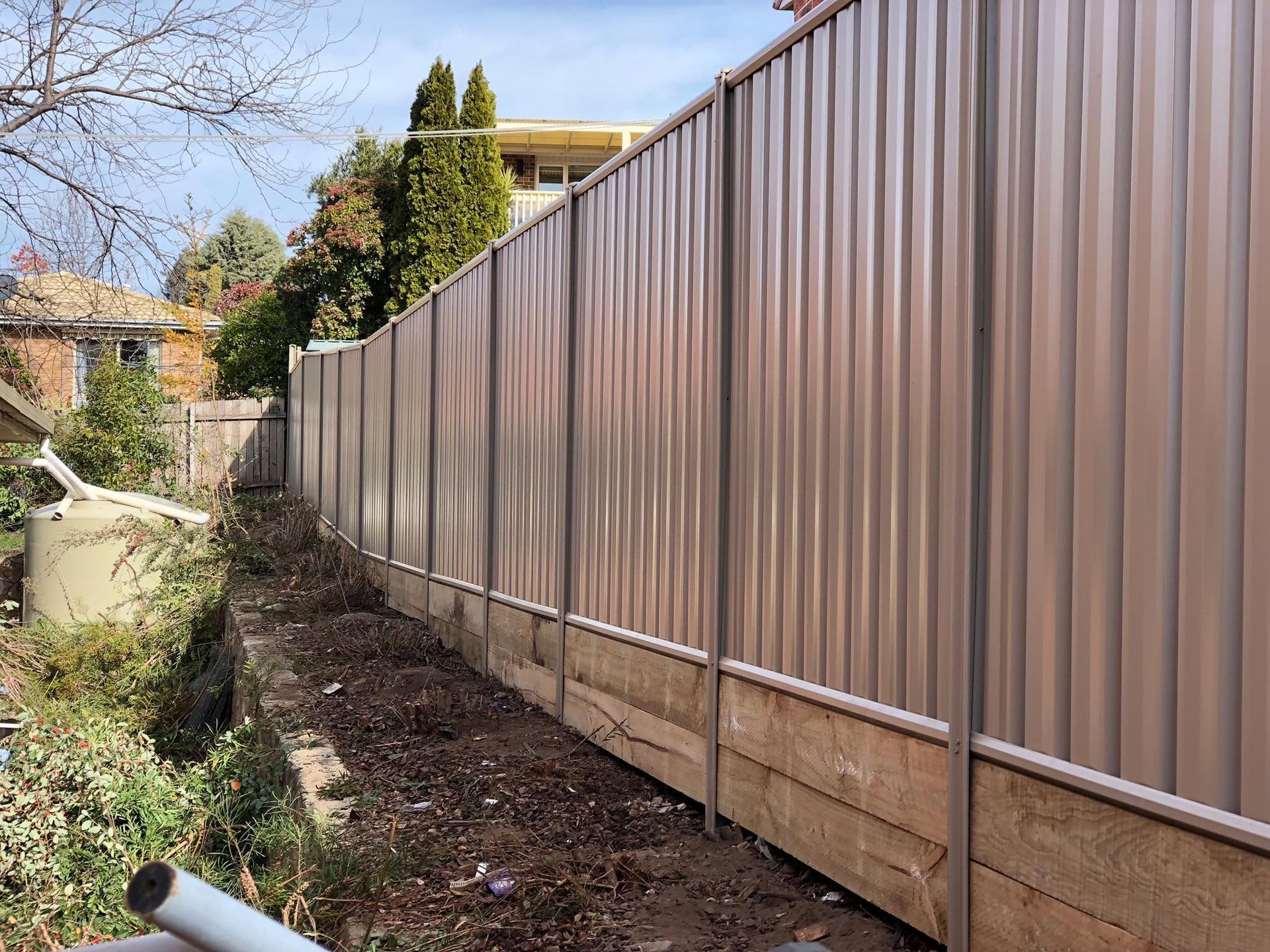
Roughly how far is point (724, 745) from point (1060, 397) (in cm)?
199

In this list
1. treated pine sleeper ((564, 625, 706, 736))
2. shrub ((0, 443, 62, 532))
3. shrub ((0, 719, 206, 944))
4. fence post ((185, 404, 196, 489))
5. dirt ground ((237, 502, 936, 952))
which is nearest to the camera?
dirt ground ((237, 502, 936, 952))

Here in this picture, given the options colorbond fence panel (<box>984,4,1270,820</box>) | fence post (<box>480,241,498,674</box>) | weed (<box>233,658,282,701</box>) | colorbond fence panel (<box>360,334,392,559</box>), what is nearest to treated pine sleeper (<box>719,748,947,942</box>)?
colorbond fence panel (<box>984,4,1270,820</box>)

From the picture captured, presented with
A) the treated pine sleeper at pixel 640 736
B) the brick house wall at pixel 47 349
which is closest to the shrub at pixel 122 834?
the treated pine sleeper at pixel 640 736

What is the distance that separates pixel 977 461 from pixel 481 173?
2042 cm

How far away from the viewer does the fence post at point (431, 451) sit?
826cm

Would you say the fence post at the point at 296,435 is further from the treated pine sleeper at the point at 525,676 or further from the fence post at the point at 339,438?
the treated pine sleeper at the point at 525,676

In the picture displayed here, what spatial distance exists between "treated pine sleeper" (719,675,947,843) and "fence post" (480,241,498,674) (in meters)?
3.10

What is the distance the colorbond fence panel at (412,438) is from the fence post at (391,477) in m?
0.01

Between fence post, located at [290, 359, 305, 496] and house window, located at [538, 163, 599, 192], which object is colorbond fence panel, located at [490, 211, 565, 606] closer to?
fence post, located at [290, 359, 305, 496]

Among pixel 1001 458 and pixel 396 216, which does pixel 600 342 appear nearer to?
pixel 1001 458

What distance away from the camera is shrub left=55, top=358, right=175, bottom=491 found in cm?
1549

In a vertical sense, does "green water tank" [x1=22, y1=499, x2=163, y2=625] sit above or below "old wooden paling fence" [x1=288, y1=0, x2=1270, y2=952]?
below

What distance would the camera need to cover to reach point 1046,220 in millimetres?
2473

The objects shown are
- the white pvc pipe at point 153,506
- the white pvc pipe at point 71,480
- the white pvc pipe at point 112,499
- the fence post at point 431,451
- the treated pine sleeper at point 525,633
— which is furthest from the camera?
the white pvc pipe at point 153,506
